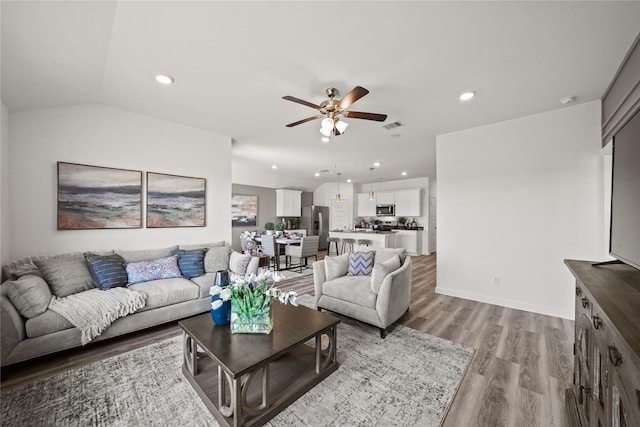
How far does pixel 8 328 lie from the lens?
1891mm

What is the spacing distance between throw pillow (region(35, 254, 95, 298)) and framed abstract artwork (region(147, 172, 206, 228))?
36.3 inches

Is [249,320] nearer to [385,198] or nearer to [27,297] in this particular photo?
[27,297]

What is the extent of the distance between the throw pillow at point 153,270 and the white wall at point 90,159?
496 mm

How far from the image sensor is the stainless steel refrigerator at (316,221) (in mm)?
9211

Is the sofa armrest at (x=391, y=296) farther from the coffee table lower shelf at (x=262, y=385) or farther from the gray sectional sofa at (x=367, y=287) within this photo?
the coffee table lower shelf at (x=262, y=385)

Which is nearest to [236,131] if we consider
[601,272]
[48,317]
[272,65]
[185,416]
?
[272,65]

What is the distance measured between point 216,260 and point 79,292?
4.57 ft

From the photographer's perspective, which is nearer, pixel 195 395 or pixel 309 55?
pixel 195 395

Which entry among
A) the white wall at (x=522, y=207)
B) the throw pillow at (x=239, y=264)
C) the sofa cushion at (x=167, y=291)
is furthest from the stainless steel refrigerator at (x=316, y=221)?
the sofa cushion at (x=167, y=291)

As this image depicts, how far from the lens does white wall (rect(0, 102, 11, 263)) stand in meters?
2.41

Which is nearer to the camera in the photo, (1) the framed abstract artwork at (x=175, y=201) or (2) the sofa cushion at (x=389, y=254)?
(2) the sofa cushion at (x=389, y=254)

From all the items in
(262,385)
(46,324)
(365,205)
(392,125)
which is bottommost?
(262,385)

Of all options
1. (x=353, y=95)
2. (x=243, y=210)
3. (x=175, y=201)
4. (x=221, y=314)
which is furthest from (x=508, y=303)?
(x=243, y=210)

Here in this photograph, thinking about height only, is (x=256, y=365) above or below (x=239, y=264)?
below
